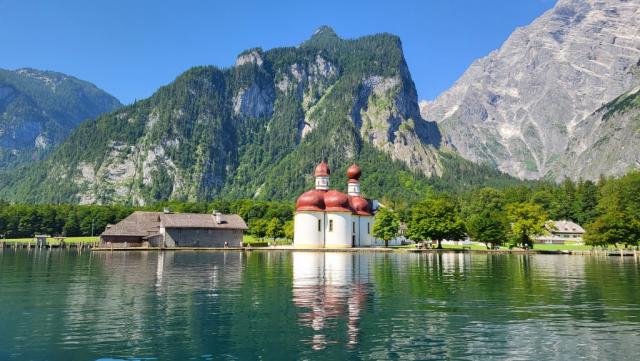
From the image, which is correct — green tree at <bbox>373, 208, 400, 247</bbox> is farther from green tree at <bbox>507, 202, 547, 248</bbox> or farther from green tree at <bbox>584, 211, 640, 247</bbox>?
green tree at <bbox>584, 211, 640, 247</bbox>

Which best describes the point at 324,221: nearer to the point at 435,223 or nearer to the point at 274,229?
the point at 274,229

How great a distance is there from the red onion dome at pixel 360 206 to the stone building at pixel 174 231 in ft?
91.3

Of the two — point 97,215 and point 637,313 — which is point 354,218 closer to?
point 97,215

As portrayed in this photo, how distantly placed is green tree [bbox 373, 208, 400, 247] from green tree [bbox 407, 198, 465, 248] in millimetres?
9972

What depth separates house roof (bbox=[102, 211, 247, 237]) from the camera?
5108 inches

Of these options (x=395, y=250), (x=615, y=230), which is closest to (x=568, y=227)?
(x=615, y=230)

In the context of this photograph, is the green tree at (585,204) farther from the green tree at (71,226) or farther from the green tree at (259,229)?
the green tree at (71,226)

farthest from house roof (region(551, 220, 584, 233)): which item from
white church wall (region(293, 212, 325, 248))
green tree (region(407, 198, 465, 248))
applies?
white church wall (region(293, 212, 325, 248))

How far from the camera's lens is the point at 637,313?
31234 millimetres

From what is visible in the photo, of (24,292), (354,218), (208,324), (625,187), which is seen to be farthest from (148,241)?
(625,187)

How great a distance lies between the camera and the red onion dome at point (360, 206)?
141m

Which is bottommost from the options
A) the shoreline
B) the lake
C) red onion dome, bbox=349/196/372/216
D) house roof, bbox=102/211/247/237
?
the lake

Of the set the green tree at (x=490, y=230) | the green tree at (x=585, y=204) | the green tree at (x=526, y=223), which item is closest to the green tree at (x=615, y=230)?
the green tree at (x=526, y=223)

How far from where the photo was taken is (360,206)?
142000mm
